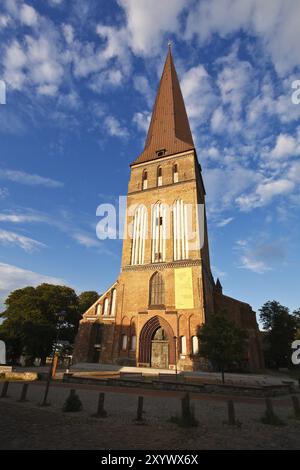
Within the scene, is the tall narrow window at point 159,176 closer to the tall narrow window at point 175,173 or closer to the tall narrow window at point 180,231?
the tall narrow window at point 175,173

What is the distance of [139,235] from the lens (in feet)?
92.2

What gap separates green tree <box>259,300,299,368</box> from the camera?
36938 millimetres

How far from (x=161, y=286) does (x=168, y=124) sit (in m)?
21.6

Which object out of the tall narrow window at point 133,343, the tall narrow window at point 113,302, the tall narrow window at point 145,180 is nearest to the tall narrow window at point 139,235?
the tall narrow window at point 145,180

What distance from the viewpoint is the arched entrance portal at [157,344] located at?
21781mm

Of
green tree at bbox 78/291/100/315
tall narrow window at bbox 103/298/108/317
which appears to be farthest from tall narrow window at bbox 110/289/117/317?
green tree at bbox 78/291/100/315

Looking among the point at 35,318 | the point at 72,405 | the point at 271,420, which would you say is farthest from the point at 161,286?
the point at 271,420

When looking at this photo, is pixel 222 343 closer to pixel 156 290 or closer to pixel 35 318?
pixel 156 290

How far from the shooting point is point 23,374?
17.1 m

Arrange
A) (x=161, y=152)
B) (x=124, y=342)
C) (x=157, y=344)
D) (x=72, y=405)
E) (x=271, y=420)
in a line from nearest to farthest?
(x=271, y=420), (x=72, y=405), (x=157, y=344), (x=124, y=342), (x=161, y=152)

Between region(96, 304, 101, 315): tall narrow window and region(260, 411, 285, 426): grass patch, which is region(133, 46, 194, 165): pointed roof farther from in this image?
region(260, 411, 285, 426): grass patch

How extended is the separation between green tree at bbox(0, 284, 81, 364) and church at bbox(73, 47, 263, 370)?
6.72 m
